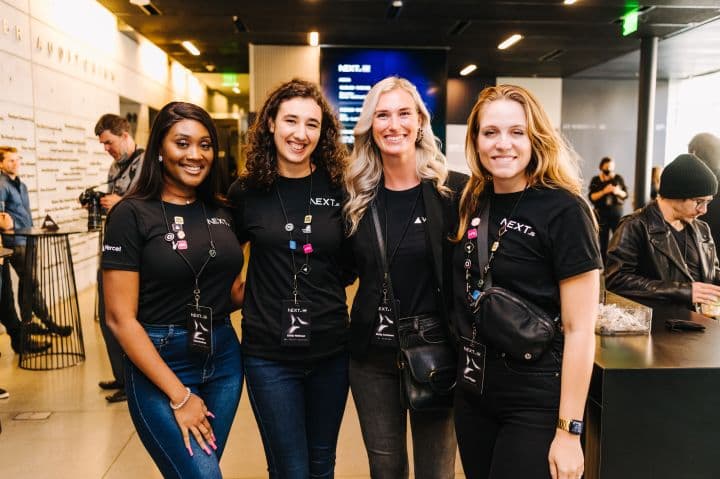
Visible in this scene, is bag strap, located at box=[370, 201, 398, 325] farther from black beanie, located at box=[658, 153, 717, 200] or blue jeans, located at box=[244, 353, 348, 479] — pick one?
black beanie, located at box=[658, 153, 717, 200]

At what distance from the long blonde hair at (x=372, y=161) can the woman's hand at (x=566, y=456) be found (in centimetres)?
81

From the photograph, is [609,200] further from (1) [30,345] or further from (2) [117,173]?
(1) [30,345]

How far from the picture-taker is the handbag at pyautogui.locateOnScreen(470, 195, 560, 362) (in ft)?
4.73

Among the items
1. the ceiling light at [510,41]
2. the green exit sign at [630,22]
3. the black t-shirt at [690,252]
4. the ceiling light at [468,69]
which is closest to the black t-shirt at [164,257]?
the black t-shirt at [690,252]

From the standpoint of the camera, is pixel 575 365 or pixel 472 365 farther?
pixel 472 365

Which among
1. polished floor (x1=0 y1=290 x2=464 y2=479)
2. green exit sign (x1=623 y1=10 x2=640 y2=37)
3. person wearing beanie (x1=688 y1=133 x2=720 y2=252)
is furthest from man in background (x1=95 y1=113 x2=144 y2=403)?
green exit sign (x1=623 y1=10 x2=640 y2=37)

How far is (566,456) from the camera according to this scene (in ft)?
4.66

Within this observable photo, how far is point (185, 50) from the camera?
10.3 m

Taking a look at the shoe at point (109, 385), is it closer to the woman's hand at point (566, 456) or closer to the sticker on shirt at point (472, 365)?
the sticker on shirt at point (472, 365)

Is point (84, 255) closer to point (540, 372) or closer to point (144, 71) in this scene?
point (144, 71)

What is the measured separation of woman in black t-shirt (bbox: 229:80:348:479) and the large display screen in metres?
7.41

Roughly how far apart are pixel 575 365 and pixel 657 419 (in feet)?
1.62

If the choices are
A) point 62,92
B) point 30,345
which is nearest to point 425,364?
point 30,345

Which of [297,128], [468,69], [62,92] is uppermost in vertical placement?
[468,69]
